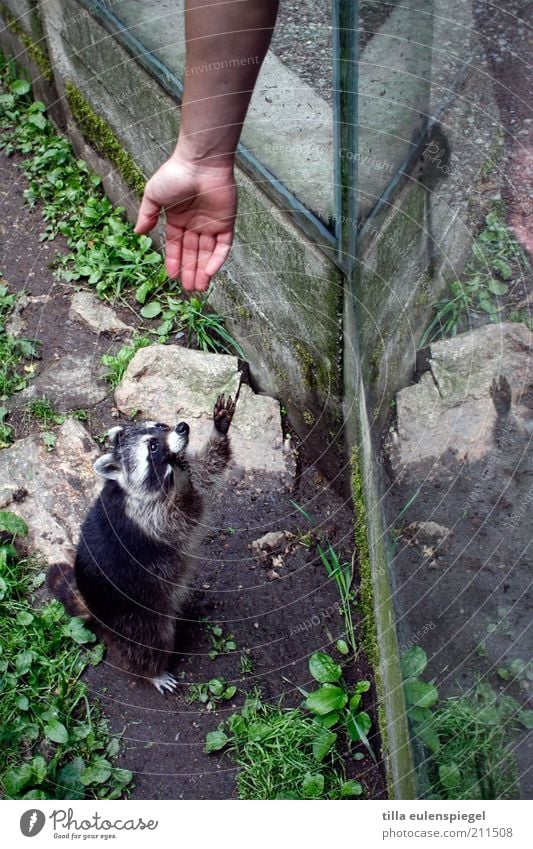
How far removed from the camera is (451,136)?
7.84ft

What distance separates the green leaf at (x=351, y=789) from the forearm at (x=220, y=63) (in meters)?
2.20

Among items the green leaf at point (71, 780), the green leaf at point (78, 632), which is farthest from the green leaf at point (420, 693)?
the green leaf at point (78, 632)

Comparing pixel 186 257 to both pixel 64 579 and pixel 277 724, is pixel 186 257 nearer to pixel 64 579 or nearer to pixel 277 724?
pixel 64 579

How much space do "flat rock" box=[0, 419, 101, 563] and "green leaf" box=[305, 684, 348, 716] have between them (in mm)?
1238

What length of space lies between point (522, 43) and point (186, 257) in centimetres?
148

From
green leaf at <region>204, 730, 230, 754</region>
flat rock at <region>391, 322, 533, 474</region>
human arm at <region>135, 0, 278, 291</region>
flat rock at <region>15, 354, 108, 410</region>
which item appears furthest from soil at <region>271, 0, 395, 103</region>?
green leaf at <region>204, 730, 230, 754</region>

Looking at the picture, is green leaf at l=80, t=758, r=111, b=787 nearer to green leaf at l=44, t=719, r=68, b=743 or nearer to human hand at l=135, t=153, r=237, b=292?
green leaf at l=44, t=719, r=68, b=743

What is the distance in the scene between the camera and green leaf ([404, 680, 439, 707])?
2.23 meters

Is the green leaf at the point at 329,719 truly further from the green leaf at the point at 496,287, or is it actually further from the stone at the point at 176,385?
the green leaf at the point at 496,287

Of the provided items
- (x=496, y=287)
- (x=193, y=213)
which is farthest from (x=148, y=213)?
(x=496, y=287)

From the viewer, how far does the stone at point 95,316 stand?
4.38m

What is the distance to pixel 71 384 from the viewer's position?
4223 millimetres

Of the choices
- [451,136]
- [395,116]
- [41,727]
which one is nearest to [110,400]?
[41,727]

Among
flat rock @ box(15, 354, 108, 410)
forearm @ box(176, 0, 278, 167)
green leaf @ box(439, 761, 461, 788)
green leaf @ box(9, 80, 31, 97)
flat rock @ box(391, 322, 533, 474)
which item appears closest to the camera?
flat rock @ box(391, 322, 533, 474)
